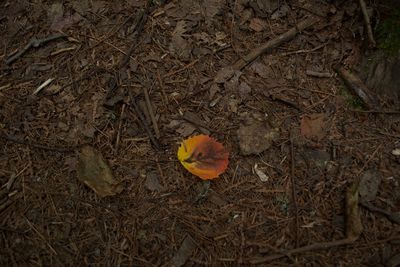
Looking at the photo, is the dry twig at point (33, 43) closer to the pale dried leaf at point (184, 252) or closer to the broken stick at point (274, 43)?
the broken stick at point (274, 43)

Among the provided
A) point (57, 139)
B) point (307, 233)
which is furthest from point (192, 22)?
point (307, 233)

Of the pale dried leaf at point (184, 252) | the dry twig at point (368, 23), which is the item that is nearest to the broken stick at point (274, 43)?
the dry twig at point (368, 23)

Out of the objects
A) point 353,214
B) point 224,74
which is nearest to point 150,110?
point 224,74

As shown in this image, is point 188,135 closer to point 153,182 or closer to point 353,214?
point 153,182

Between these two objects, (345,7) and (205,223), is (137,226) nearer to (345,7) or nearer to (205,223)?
(205,223)

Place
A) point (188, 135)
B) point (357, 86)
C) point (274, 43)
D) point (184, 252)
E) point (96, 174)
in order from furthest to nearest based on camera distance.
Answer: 1. point (274, 43)
2. point (357, 86)
3. point (188, 135)
4. point (96, 174)
5. point (184, 252)

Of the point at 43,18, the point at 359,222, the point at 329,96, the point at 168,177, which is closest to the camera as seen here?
the point at 359,222

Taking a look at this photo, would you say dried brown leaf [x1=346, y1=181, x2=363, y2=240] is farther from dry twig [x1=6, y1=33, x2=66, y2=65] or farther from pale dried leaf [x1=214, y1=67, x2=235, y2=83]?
dry twig [x1=6, y1=33, x2=66, y2=65]
